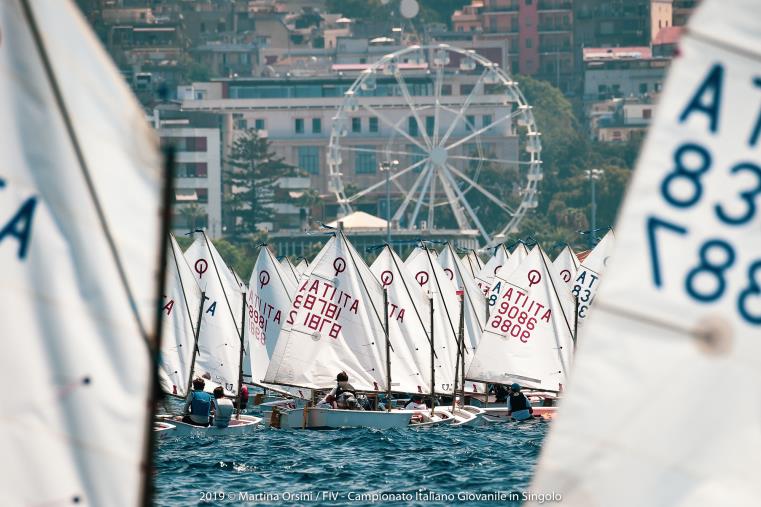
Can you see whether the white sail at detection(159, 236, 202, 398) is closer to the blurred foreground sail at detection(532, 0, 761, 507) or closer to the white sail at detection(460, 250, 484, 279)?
the blurred foreground sail at detection(532, 0, 761, 507)

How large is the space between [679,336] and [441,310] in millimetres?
32971

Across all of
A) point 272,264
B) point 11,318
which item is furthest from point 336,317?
point 11,318

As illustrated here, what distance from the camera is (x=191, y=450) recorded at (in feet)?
92.4

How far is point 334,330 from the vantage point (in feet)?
112

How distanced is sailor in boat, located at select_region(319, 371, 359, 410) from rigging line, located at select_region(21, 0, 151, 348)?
2506cm

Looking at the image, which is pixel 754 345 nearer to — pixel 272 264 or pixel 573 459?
pixel 573 459

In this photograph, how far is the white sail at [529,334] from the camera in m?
37.4

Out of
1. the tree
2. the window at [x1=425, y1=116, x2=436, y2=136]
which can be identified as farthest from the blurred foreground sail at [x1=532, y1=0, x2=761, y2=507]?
the window at [x1=425, y1=116, x2=436, y2=136]

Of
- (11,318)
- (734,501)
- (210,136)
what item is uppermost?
(11,318)

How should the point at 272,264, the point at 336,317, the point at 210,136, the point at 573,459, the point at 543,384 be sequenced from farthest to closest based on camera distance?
the point at 210,136 < the point at 272,264 < the point at 543,384 < the point at 336,317 < the point at 573,459

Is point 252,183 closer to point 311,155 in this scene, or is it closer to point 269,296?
point 311,155

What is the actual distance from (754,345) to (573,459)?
0.79 meters

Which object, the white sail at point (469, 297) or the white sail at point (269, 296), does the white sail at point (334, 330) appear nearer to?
the white sail at point (469, 297)

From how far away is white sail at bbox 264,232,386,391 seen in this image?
34031 mm
